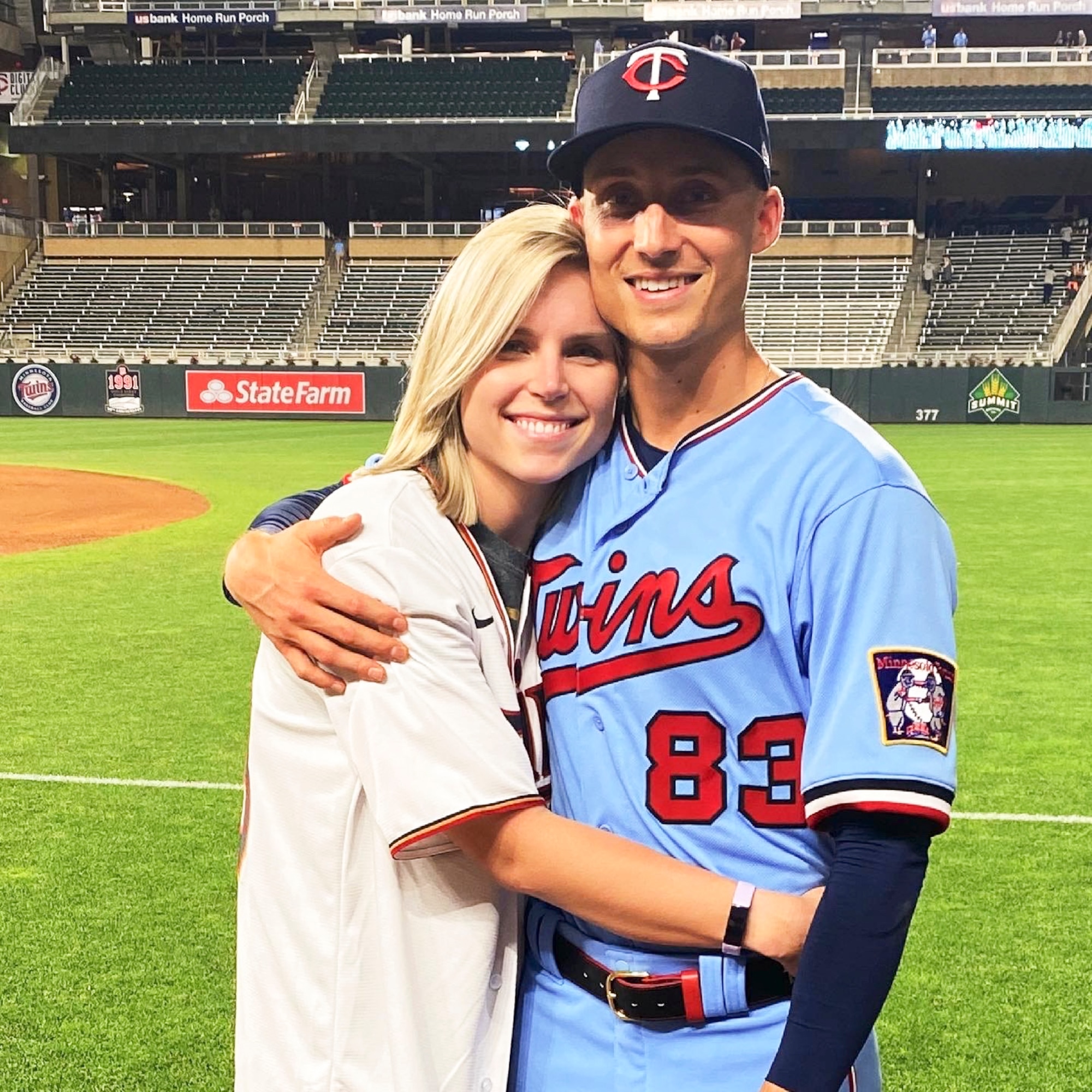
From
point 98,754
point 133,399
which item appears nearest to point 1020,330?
point 133,399

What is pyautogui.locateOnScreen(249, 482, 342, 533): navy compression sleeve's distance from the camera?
240cm

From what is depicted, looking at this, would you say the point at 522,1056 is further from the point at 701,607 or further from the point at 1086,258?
the point at 1086,258

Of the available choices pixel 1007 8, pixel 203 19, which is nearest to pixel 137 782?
pixel 1007 8

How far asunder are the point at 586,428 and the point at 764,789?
61cm

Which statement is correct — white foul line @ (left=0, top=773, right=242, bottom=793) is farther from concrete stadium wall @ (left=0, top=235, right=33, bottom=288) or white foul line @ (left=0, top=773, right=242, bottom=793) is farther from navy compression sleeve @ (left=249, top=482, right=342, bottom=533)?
concrete stadium wall @ (left=0, top=235, right=33, bottom=288)

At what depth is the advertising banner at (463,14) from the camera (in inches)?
1668

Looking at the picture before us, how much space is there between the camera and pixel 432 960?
1.77m

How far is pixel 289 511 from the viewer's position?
2.49 metres

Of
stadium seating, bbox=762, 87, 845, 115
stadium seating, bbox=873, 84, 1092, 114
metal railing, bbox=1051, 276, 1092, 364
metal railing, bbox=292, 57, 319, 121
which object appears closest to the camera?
metal railing, bbox=1051, 276, 1092, 364

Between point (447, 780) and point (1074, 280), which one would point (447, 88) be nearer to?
point (1074, 280)

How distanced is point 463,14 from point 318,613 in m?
44.6

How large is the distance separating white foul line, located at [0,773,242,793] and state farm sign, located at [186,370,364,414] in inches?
1052

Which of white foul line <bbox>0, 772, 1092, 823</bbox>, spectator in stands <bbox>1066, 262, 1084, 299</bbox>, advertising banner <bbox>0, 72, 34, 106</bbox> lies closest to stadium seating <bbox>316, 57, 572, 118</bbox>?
advertising banner <bbox>0, 72, 34, 106</bbox>

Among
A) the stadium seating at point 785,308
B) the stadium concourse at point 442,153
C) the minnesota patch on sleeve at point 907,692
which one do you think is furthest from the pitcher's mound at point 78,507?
the stadium concourse at point 442,153
